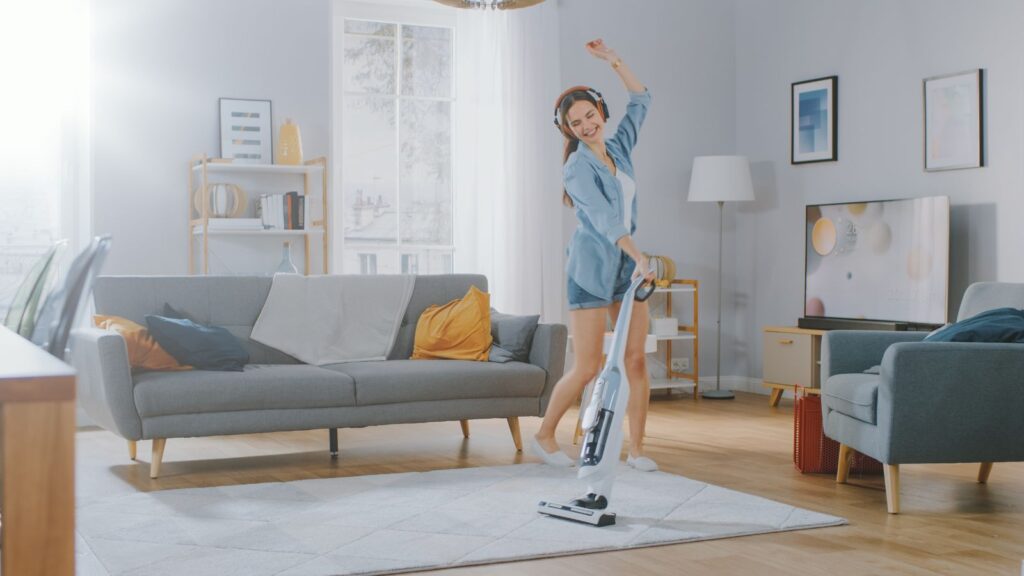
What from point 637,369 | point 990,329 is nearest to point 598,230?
point 637,369

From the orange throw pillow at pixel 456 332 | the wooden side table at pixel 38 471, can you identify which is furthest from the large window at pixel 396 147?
the wooden side table at pixel 38 471

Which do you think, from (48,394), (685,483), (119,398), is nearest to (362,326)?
(119,398)

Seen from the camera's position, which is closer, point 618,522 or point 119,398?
point 618,522

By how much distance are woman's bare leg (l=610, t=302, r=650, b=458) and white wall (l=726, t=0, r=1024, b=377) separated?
2.43 meters

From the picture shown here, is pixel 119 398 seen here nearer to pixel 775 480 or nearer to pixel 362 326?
pixel 362 326

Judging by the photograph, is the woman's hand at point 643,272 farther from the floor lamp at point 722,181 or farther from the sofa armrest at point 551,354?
the floor lamp at point 722,181

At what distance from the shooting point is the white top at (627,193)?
434cm

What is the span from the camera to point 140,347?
4512 mm

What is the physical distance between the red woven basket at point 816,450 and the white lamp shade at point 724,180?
9.40 ft

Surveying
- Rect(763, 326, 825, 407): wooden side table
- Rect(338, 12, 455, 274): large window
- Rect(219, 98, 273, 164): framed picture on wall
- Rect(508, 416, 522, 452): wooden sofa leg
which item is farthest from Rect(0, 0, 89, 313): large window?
Rect(763, 326, 825, 407): wooden side table

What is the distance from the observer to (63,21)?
605cm

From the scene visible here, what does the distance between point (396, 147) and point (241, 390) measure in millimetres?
2868

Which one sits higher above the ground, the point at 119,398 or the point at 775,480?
the point at 119,398

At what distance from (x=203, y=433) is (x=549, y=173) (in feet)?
11.1
